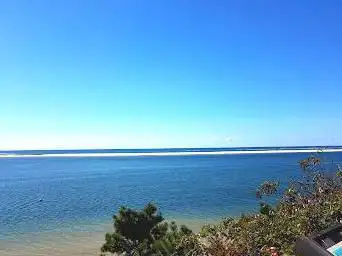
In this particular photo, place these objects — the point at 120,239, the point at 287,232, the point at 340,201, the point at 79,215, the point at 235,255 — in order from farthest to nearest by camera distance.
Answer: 1. the point at 79,215
2. the point at 120,239
3. the point at 340,201
4. the point at 287,232
5. the point at 235,255

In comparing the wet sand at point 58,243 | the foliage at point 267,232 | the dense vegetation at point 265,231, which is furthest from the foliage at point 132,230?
the wet sand at point 58,243

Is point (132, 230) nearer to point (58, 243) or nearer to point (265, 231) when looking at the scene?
point (265, 231)

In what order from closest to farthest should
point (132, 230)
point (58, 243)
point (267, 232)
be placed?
point (267, 232) → point (132, 230) → point (58, 243)

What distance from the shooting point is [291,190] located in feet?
51.2

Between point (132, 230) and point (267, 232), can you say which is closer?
point (267, 232)

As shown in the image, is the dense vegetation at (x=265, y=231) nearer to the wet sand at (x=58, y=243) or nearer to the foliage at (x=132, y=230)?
the foliage at (x=132, y=230)

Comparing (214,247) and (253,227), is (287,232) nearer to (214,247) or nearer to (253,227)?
(253,227)

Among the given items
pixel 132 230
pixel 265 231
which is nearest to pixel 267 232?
pixel 265 231

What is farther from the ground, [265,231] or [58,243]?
[265,231]

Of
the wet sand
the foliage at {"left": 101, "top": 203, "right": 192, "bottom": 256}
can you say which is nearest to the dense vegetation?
the foliage at {"left": 101, "top": 203, "right": 192, "bottom": 256}

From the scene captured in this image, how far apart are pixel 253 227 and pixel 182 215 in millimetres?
27046

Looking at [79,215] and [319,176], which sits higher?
[319,176]

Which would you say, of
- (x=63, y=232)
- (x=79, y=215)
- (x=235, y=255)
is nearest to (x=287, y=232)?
(x=235, y=255)

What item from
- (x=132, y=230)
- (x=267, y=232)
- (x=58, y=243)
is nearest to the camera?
(x=267, y=232)
